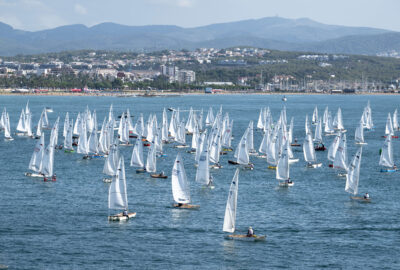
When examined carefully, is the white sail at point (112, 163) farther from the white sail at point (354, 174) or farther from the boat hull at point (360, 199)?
the boat hull at point (360, 199)

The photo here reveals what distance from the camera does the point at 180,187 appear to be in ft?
171

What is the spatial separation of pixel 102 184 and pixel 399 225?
87.5ft

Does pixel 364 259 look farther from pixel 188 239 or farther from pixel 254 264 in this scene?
pixel 188 239

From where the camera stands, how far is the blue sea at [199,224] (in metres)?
40.8

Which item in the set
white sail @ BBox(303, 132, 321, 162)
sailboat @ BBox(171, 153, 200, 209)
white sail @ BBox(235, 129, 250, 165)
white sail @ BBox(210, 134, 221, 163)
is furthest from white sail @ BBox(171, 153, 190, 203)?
white sail @ BBox(303, 132, 321, 162)

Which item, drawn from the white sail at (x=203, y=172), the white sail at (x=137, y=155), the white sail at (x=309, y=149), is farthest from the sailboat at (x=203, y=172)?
the white sail at (x=309, y=149)

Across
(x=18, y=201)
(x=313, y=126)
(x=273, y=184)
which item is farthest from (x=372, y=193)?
(x=313, y=126)

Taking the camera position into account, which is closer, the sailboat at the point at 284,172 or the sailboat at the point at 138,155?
the sailboat at the point at 284,172

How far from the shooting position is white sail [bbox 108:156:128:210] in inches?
1906

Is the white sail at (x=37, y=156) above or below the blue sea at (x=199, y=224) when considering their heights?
above

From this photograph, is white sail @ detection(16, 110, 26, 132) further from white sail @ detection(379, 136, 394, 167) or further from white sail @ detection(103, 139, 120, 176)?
white sail @ detection(379, 136, 394, 167)

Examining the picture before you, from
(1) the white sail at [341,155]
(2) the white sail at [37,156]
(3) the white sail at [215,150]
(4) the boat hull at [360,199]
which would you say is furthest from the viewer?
(3) the white sail at [215,150]

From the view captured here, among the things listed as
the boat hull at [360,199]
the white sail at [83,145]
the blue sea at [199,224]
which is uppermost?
the white sail at [83,145]

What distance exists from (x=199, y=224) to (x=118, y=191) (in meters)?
6.17
